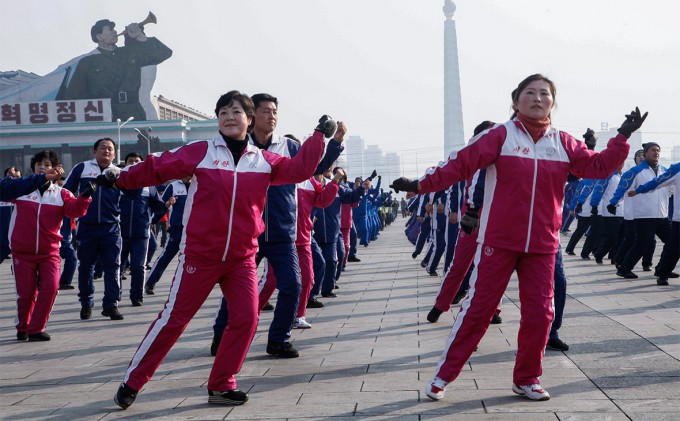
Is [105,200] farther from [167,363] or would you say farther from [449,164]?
[449,164]

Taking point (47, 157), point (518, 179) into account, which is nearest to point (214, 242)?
point (518, 179)

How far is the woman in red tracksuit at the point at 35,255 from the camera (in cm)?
835

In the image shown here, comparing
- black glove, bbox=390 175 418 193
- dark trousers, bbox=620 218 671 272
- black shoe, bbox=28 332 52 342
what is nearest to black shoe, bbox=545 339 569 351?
black glove, bbox=390 175 418 193

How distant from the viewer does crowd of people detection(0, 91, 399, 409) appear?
522 cm

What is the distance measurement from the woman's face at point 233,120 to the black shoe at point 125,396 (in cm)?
163

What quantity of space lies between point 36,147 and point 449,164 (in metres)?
75.5

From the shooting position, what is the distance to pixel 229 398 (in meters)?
5.12

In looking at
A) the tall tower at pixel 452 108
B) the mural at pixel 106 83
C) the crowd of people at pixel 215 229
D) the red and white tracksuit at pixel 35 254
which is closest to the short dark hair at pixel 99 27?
the mural at pixel 106 83

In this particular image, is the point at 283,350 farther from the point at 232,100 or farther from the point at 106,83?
the point at 106,83

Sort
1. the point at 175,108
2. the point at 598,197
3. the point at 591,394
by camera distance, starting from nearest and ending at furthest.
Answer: the point at 591,394 → the point at 598,197 → the point at 175,108

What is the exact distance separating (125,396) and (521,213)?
8.33ft

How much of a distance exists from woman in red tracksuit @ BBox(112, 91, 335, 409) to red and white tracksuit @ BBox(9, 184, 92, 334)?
3.39 m

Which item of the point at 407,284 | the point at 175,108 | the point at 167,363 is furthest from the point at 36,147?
the point at 167,363

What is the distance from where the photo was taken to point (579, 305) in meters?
9.72
